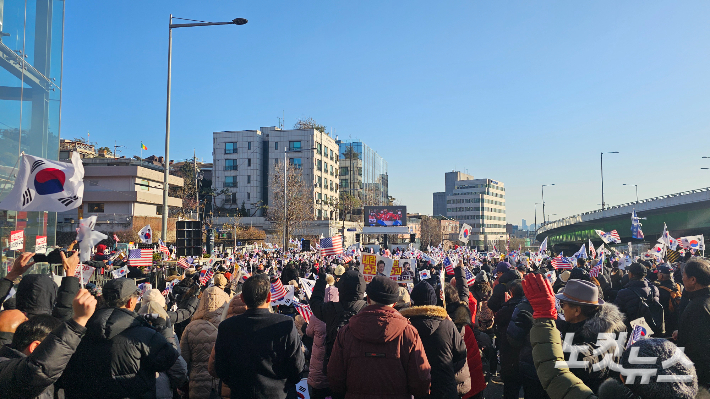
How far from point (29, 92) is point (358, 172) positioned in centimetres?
8617

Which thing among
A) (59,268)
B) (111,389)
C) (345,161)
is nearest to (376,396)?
(111,389)

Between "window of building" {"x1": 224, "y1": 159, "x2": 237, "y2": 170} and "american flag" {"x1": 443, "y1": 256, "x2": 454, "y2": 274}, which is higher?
"window of building" {"x1": 224, "y1": 159, "x2": 237, "y2": 170}

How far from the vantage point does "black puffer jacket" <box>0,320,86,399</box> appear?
2.88 m

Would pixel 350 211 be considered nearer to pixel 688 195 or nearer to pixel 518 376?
pixel 688 195

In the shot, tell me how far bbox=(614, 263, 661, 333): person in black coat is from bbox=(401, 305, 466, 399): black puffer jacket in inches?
146

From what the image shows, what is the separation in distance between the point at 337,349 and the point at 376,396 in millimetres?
471

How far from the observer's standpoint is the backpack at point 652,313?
669 centimetres

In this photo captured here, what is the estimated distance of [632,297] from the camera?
6.88m

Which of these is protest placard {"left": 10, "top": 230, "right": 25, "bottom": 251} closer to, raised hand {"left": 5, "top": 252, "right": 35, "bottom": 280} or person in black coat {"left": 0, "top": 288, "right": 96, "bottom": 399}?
raised hand {"left": 5, "top": 252, "right": 35, "bottom": 280}

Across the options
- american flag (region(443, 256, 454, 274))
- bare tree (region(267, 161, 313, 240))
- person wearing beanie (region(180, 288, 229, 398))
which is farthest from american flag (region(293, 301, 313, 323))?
bare tree (region(267, 161, 313, 240))

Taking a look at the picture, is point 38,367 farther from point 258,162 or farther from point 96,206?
point 258,162

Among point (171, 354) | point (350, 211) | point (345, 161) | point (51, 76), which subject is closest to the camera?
point (171, 354)

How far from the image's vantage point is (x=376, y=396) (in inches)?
147

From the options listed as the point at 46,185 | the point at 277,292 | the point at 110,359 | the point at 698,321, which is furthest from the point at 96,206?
the point at 698,321
